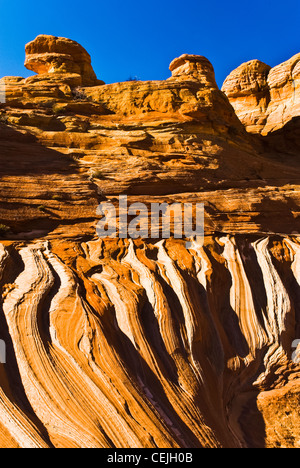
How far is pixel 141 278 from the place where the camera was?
8.20m

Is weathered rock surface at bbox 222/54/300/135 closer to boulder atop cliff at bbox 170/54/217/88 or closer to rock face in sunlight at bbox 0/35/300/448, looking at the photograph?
boulder atop cliff at bbox 170/54/217/88

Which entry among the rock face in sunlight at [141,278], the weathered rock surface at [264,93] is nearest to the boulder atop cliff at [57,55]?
the rock face in sunlight at [141,278]

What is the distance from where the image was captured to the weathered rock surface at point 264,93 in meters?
24.5

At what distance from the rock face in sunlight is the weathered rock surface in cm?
937

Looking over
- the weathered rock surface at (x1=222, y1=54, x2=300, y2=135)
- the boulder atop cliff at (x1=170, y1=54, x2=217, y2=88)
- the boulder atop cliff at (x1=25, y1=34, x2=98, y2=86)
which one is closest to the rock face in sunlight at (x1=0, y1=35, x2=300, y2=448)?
the boulder atop cliff at (x1=25, y1=34, x2=98, y2=86)

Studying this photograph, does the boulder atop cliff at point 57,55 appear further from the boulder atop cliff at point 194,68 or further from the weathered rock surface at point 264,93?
the weathered rock surface at point 264,93

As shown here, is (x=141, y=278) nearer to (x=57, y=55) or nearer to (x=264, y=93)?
(x=57, y=55)

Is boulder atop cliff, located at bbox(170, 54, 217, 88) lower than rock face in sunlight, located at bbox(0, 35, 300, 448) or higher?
higher

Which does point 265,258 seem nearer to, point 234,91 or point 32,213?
point 32,213

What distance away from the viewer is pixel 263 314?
A: 8.67 metres

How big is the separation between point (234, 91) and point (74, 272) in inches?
934

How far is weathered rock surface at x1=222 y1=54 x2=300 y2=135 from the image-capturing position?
24.5 meters

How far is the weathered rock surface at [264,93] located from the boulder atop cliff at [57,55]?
40.7 ft
